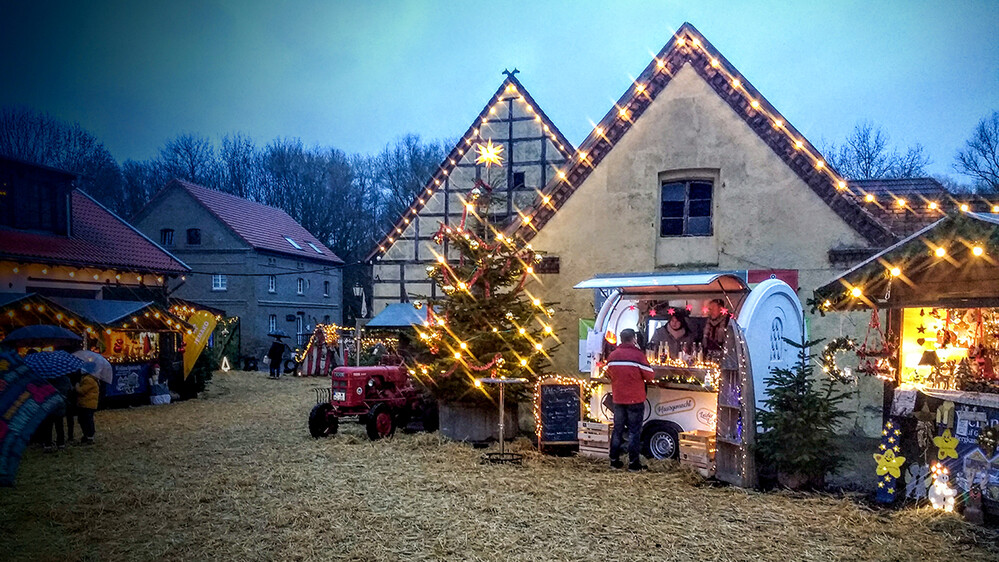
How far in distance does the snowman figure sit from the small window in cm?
728

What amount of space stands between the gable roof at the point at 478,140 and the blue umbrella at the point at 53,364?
13.6 metres

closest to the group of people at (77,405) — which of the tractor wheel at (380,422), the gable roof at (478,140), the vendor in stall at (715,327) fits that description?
the tractor wheel at (380,422)

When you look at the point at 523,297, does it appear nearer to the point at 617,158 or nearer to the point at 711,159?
the point at 617,158

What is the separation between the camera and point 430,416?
13.2 m

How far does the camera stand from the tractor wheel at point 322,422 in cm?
1259

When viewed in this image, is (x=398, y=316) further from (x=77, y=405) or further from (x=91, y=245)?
(x=77, y=405)

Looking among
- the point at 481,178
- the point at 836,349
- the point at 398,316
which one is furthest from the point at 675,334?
the point at 398,316

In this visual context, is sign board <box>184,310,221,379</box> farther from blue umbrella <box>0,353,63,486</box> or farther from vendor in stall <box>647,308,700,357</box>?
blue umbrella <box>0,353,63,486</box>

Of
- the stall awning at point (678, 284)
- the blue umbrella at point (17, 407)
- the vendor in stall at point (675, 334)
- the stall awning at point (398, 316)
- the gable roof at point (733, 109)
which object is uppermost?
the gable roof at point (733, 109)

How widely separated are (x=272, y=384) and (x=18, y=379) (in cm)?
2114

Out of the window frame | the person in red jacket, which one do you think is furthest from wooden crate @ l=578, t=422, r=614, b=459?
the window frame

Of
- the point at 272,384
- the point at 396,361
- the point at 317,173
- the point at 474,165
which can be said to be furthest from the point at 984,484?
the point at 317,173

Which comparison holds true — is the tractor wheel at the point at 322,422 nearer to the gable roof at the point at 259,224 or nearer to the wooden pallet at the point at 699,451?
the wooden pallet at the point at 699,451

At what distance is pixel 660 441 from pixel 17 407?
8.35 meters
